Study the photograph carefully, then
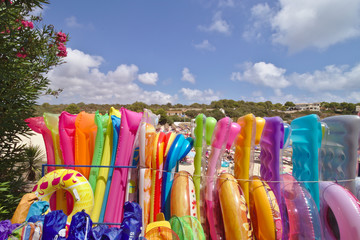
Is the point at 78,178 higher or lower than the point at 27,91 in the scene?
lower

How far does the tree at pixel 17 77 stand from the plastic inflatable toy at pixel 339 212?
3.50 metres

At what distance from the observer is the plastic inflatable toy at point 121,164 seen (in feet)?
6.77

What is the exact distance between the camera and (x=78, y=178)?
6.31 ft

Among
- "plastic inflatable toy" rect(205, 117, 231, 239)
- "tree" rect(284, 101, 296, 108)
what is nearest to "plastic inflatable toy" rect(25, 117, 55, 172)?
"plastic inflatable toy" rect(205, 117, 231, 239)

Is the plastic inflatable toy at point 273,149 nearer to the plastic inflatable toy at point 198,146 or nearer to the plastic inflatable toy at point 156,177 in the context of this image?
the plastic inflatable toy at point 198,146

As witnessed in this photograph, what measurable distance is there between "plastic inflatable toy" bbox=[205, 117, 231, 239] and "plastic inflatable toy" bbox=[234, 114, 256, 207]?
19 centimetres

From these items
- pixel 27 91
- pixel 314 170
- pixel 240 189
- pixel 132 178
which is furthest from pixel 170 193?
pixel 27 91

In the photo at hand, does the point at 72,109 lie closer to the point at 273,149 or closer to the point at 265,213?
the point at 273,149

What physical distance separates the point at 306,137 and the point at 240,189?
3.05 ft

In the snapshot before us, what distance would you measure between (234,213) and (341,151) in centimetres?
135

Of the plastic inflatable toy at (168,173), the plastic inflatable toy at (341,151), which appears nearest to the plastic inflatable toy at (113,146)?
the plastic inflatable toy at (168,173)

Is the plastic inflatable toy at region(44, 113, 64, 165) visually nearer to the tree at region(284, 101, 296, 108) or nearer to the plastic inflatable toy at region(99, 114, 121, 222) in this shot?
the plastic inflatable toy at region(99, 114, 121, 222)

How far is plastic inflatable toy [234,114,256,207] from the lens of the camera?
1.98 m

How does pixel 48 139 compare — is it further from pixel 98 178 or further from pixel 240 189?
pixel 240 189
